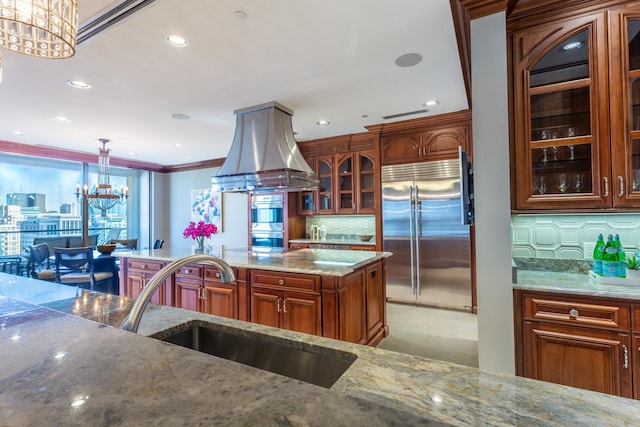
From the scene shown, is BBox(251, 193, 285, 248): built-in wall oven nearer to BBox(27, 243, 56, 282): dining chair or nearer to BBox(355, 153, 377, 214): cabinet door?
BBox(355, 153, 377, 214): cabinet door

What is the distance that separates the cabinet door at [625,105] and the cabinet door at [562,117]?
0.04m

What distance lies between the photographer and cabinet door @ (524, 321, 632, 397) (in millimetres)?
1645

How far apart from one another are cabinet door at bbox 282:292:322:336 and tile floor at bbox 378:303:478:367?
91 centimetres

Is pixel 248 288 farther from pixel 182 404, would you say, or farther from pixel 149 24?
pixel 182 404

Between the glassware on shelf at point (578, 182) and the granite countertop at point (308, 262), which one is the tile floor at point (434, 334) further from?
the glassware on shelf at point (578, 182)

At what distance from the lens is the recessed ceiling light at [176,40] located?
7.27 ft

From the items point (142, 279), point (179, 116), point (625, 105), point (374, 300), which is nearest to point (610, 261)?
point (625, 105)

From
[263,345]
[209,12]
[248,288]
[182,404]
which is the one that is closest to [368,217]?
[248,288]

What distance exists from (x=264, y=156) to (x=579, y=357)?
3034mm

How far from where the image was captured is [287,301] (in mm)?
2617

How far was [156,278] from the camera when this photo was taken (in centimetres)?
97

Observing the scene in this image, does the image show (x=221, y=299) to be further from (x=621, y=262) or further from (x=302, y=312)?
(x=621, y=262)

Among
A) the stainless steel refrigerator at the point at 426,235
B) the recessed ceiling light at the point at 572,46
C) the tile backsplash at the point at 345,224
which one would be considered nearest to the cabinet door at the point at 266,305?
the stainless steel refrigerator at the point at 426,235

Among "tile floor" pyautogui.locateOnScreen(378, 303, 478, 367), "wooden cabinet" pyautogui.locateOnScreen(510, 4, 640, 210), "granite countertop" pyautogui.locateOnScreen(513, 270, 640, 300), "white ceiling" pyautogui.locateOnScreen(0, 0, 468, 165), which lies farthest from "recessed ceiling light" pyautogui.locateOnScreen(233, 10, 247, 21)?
"tile floor" pyautogui.locateOnScreen(378, 303, 478, 367)
